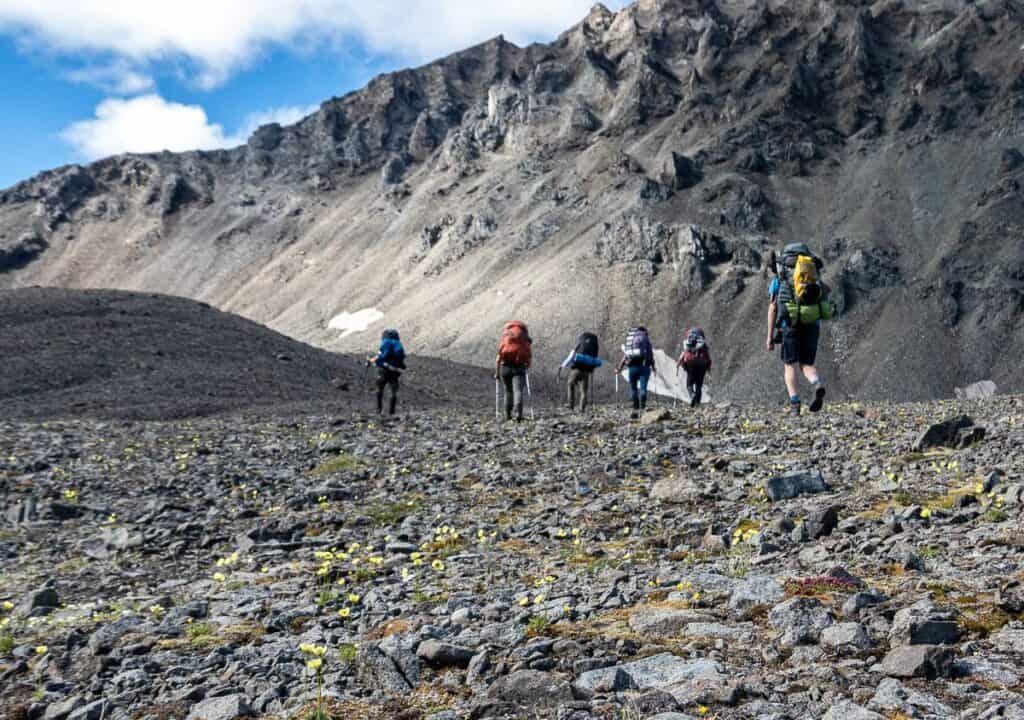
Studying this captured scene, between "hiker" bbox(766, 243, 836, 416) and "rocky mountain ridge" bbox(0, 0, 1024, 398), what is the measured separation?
66.1 m

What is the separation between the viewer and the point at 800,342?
16406mm

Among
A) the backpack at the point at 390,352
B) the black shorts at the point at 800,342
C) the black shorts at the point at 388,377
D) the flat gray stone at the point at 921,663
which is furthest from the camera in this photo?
the black shorts at the point at 388,377

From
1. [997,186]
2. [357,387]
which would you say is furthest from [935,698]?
[997,186]

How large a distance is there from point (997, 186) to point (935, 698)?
355 ft

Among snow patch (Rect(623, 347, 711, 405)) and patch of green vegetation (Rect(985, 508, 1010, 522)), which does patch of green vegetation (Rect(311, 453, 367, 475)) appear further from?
snow patch (Rect(623, 347, 711, 405))

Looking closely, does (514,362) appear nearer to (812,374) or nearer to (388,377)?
(388,377)

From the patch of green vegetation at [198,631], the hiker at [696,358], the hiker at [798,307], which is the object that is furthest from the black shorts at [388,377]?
the patch of green vegetation at [198,631]

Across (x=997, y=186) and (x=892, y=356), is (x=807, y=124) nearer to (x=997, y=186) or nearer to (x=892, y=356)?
(x=997, y=186)

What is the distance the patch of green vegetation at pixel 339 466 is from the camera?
657 inches

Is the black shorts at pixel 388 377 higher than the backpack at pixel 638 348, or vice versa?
the backpack at pixel 638 348

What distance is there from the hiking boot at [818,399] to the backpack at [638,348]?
6995mm

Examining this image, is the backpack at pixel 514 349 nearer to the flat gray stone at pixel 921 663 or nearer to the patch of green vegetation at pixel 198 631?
the patch of green vegetation at pixel 198 631

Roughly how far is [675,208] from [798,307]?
326ft

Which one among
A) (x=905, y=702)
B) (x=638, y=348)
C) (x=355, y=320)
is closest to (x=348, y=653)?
(x=905, y=702)
